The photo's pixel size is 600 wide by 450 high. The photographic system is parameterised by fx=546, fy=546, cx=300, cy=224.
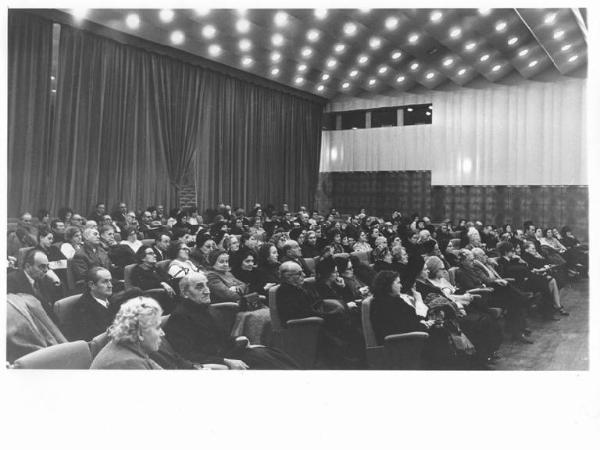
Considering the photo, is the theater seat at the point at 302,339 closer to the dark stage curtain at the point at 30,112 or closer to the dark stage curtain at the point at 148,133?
the dark stage curtain at the point at 148,133

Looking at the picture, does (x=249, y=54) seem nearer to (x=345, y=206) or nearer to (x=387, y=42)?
(x=387, y=42)

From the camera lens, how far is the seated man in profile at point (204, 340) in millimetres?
3863

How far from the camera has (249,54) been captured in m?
14.4

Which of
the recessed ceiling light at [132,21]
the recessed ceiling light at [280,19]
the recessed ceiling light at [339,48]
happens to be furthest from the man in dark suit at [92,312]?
the recessed ceiling light at [339,48]

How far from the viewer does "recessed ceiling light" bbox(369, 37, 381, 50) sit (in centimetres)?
1322

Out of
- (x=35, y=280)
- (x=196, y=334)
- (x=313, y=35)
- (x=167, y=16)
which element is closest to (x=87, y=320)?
(x=196, y=334)

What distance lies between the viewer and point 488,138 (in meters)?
Result: 18.0

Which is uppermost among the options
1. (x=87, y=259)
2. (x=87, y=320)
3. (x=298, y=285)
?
(x=87, y=259)

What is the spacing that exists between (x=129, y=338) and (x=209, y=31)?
35.4 feet

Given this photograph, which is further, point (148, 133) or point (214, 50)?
point (214, 50)

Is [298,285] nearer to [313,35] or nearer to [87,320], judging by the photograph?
[87,320]

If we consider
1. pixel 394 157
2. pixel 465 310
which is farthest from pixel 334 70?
pixel 465 310

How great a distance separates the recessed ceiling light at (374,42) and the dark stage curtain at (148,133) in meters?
4.50

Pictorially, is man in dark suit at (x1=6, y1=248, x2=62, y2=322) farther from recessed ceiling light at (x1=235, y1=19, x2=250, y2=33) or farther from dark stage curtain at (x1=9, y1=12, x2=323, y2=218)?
recessed ceiling light at (x1=235, y1=19, x2=250, y2=33)
